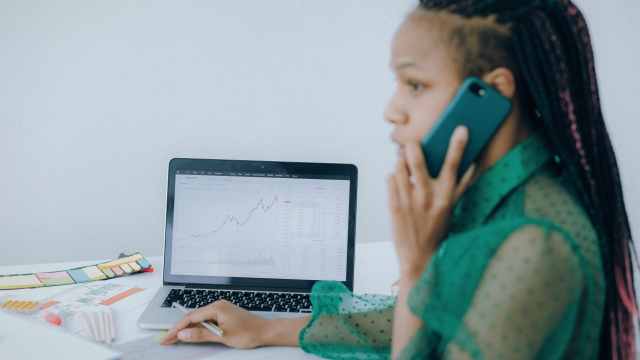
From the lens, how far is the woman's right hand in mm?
1010

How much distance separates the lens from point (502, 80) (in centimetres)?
68

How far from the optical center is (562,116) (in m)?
0.68

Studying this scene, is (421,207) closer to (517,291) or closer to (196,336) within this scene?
(517,291)

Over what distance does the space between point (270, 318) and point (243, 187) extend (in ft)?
1.02

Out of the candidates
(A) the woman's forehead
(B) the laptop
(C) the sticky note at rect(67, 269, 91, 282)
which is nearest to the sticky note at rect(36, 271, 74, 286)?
(C) the sticky note at rect(67, 269, 91, 282)

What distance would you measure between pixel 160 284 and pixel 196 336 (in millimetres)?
348

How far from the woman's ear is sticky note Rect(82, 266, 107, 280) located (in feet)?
3.20

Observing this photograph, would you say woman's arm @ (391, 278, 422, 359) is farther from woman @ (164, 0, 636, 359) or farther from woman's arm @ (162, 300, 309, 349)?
woman's arm @ (162, 300, 309, 349)

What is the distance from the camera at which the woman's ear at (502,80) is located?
0.68 metres

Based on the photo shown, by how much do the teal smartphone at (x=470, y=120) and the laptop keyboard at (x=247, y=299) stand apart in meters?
0.52

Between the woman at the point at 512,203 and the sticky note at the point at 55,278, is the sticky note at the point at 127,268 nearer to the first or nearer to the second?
the sticky note at the point at 55,278

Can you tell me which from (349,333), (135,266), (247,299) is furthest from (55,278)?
(349,333)

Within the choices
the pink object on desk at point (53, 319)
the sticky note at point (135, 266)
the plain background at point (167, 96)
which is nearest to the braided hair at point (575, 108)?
the pink object on desk at point (53, 319)

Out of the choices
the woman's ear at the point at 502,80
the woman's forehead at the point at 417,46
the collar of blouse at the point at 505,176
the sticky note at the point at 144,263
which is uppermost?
the woman's forehead at the point at 417,46
